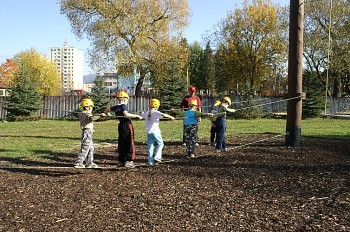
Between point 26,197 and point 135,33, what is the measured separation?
28971 millimetres

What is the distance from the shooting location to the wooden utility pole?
10484mm

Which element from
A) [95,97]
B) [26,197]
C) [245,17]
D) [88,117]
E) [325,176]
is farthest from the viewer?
[245,17]

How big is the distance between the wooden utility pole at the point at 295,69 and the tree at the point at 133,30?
2276 cm

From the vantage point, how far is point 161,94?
29.4 metres

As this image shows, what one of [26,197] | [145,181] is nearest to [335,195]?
[145,181]

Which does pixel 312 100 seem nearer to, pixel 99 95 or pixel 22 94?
pixel 99 95


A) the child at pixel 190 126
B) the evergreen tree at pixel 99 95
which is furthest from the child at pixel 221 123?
the evergreen tree at pixel 99 95

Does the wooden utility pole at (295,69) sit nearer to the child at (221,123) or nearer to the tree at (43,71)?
the child at (221,123)

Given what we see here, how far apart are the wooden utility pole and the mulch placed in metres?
1.25

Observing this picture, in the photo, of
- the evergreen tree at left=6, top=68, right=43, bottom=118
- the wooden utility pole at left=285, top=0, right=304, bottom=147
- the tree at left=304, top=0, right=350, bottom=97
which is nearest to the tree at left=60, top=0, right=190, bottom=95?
the evergreen tree at left=6, top=68, right=43, bottom=118

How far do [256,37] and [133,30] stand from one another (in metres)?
12.2

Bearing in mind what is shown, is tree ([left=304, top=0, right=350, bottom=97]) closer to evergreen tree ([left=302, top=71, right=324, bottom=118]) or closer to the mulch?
evergreen tree ([left=302, top=71, right=324, bottom=118])

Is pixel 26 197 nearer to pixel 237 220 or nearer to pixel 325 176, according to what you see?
pixel 237 220

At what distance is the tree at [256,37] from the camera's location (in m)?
36.3
